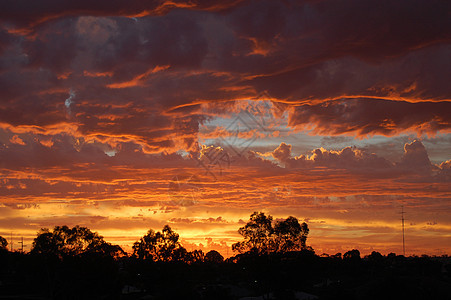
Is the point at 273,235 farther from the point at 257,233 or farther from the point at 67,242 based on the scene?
the point at 67,242

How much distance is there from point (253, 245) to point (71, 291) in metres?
27.2

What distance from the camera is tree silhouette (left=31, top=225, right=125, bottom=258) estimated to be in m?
69.2

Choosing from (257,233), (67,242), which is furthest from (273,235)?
(67,242)

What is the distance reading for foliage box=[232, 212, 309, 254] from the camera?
7194 cm

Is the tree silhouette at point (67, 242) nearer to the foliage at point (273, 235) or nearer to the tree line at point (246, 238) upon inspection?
the tree line at point (246, 238)

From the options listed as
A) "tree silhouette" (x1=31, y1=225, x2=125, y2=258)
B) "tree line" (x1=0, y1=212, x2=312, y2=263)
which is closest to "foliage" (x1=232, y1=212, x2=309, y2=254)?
A: "tree line" (x1=0, y1=212, x2=312, y2=263)

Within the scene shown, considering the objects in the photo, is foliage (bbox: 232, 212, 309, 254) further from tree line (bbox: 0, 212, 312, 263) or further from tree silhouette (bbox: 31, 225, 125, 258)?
tree silhouette (bbox: 31, 225, 125, 258)

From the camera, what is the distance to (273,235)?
72.6 metres

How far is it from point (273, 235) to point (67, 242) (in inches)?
1204

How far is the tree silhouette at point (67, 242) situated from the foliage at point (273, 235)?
69.0ft

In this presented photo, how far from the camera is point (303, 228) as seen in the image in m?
72.4

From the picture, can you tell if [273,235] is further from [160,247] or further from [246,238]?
[160,247]

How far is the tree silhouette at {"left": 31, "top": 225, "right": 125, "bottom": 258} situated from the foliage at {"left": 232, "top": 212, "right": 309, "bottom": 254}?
69.0ft

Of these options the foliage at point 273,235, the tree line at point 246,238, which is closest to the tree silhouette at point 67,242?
the tree line at point 246,238
